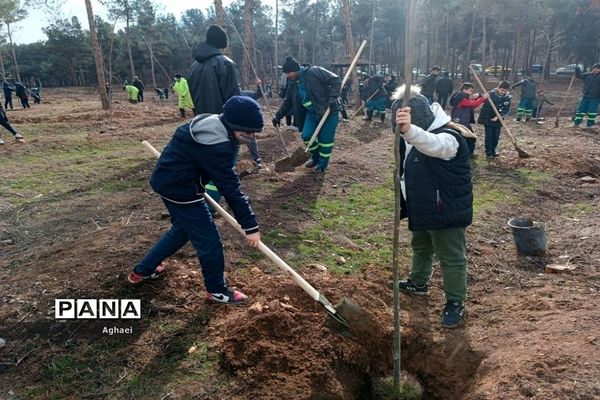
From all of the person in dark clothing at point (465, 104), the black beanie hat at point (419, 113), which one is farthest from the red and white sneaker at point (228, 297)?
the person in dark clothing at point (465, 104)

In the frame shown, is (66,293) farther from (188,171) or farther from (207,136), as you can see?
(207,136)

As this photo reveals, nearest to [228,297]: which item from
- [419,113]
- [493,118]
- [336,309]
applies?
[336,309]

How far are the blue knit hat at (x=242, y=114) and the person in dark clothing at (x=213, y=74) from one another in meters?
2.34

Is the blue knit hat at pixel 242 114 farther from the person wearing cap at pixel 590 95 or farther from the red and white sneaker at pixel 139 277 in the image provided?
the person wearing cap at pixel 590 95

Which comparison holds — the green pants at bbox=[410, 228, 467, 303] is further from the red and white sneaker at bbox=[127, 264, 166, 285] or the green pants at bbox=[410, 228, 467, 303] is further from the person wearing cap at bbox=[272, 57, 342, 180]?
the person wearing cap at bbox=[272, 57, 342, 180]

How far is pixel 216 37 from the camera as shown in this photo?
506cm

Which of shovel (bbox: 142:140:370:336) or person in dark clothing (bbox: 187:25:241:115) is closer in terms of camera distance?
shovel (bbox: 142:140:370:336)

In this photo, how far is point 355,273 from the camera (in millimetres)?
4020

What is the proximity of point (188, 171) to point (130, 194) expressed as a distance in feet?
11.9

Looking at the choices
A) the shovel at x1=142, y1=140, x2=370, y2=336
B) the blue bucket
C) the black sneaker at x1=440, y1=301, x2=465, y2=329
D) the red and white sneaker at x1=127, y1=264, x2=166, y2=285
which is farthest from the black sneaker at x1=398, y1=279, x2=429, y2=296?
the red and white sneaker at x1=127, y1=264, x2=166, y2=285

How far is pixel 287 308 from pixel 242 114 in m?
1.47

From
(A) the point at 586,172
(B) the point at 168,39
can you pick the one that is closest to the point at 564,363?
(A) the point at 586,172

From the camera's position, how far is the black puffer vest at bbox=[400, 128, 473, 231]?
294 centimetres

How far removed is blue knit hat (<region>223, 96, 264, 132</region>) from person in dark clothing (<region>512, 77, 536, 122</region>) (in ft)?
47.6
